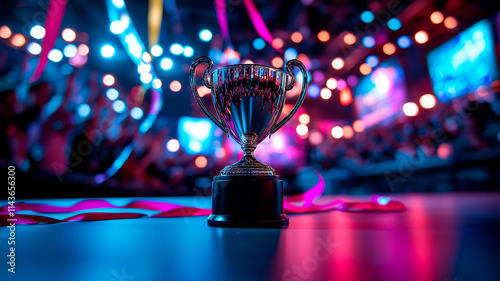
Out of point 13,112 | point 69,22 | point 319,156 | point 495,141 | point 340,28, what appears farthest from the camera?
point 319,156

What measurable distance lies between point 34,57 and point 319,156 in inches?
169

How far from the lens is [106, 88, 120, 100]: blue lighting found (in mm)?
4480

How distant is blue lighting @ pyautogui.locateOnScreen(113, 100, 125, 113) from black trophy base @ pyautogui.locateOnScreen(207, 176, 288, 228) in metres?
4.27

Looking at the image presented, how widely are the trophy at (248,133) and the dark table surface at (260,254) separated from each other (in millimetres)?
53

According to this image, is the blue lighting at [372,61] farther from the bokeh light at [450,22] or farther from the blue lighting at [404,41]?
the bokeh light at [450,22]

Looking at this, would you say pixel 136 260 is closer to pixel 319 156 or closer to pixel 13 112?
pixel 13 112

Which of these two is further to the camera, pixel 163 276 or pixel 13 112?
pixel 13 112

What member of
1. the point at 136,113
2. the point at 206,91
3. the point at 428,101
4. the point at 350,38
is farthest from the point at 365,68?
the point at 136,113

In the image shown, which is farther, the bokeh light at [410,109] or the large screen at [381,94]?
the large screen at [381,94]

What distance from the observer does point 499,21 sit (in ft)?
9.63

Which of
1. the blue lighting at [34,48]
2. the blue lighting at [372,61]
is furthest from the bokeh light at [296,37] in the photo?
the blue lighting at [34,48]

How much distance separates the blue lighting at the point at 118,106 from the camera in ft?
14.7

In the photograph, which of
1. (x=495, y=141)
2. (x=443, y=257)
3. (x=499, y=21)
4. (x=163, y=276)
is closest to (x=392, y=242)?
(x=443, y=257)

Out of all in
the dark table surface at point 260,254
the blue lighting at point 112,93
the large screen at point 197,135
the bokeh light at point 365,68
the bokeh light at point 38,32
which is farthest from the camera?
the large screen at point 197,135
